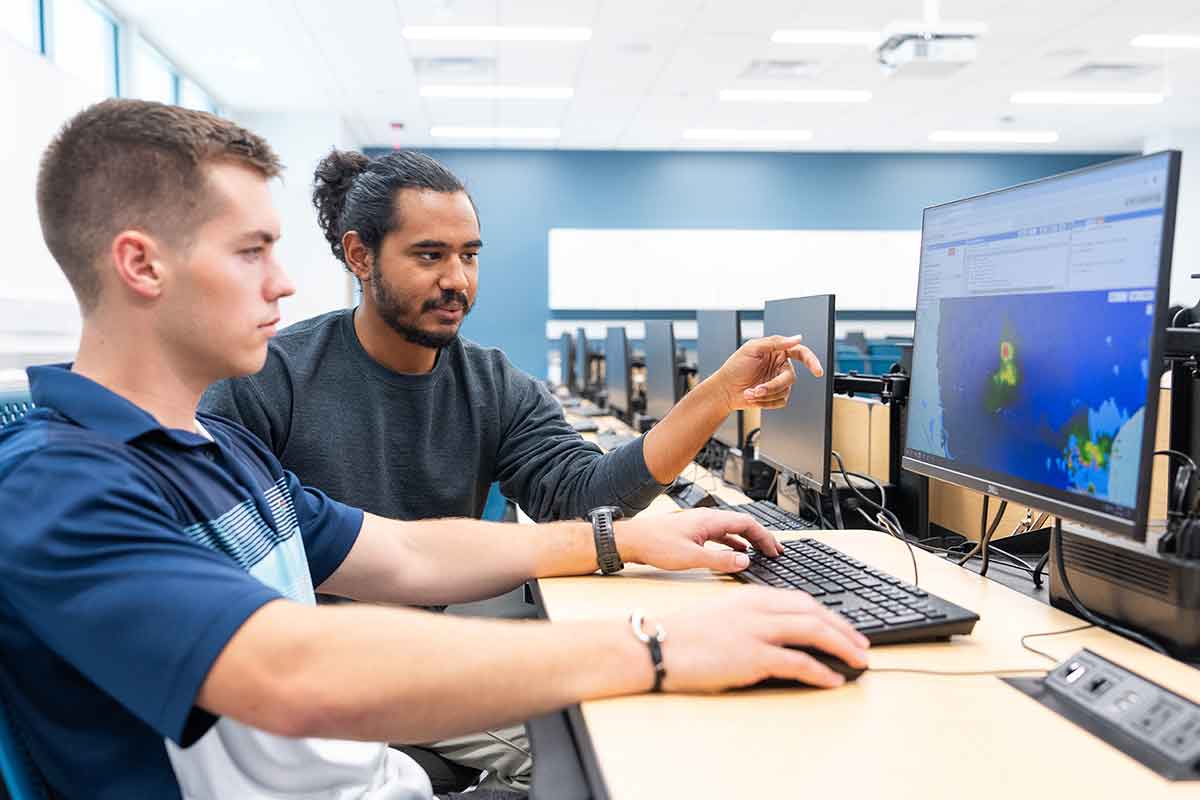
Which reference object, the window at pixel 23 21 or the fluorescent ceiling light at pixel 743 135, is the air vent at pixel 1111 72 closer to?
the fluorescent ceiling light at pixel 743 135

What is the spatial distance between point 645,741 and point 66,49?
608cm

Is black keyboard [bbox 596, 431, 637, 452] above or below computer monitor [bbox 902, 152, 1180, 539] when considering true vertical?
below

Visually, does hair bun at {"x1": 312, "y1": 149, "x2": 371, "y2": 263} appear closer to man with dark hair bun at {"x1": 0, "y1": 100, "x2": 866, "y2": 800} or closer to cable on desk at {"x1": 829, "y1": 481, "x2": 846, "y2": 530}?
man with dark hair bun at {"x1": 0, "y1": 100, "x2": 866, "y2": 800}

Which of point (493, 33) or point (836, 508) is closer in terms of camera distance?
point (836, 508)

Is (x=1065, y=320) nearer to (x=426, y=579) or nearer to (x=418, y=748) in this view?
(x=426, y=579)

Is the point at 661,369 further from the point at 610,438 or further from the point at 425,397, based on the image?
the point at 425,397

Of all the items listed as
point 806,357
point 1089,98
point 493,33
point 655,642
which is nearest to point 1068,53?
point 1089,98

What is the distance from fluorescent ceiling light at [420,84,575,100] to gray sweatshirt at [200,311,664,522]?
6296 millimetres

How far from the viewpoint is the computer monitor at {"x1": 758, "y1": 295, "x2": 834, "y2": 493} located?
66.8 inches

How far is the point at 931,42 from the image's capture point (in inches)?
205

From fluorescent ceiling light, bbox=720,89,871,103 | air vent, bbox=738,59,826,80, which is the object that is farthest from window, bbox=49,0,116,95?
fluorescent ceiling light, bbox=720,89,871,103

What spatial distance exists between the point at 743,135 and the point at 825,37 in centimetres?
306

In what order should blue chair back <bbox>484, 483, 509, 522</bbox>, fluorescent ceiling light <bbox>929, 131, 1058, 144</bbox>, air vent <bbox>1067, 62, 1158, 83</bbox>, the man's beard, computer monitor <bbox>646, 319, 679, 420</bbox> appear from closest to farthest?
the man's beard
blue chair back <bbox>484, 483, 509, 522</bbox>
computer monitor <bbox>646, 319, 679, 420</bbox>
air vent <bbox>1067, 62, 1158, 83</bbox>
fluorescent ceiling light <bbox>929, 131, 1058, 144</bbox>

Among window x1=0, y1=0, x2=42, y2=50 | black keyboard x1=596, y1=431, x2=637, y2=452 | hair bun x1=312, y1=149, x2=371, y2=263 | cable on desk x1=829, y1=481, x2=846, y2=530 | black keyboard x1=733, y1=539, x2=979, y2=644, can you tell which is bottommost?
black keyboard x1=596, y1=431, x2=637, y2=452
